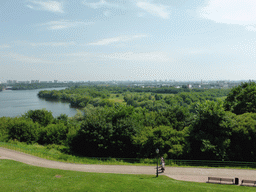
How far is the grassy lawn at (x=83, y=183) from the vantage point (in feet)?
43.5

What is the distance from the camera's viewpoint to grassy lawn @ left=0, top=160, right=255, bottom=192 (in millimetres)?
13273

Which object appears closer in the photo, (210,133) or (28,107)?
(210,133)

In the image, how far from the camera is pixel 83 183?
46.0 feet

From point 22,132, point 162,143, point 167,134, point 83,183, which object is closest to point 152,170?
point 162,143

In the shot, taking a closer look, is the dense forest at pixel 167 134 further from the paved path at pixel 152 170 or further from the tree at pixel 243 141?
the paved path at pixel 152 170

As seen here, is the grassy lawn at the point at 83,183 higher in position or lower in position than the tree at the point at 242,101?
lower

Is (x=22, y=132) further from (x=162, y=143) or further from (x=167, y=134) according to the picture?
(x=167, y=134)

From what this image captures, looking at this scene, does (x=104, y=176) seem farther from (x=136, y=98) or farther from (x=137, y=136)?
(x=136, y=98)

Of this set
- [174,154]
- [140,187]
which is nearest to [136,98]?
[174,154]

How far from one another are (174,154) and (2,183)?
624 inches

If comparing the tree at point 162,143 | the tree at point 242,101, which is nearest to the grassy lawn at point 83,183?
the tree at point 162,143

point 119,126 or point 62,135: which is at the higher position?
point 119,126

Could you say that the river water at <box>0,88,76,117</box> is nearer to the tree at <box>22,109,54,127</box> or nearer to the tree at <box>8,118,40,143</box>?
the tree at <box>22,109,54,127</box>

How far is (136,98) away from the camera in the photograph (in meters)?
122
